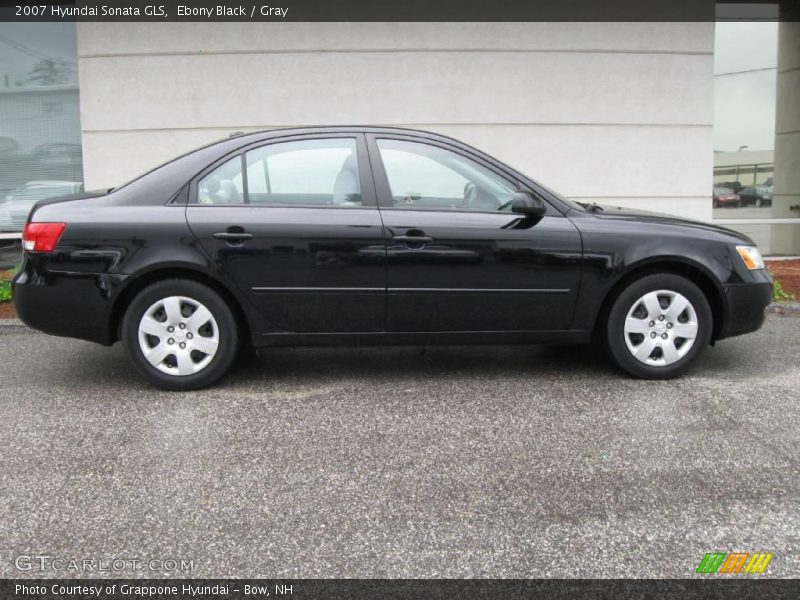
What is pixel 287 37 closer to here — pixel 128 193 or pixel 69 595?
pixel 128 193

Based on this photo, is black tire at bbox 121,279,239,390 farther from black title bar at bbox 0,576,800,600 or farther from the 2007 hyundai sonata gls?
black title bar at bbox 0,576,800,600

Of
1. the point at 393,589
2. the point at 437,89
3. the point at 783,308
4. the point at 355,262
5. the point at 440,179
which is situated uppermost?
the point at 437,89

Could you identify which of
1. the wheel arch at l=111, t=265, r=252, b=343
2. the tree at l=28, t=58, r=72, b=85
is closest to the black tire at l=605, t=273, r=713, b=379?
the wheel arch at l=111, t=265, r=252, b=343

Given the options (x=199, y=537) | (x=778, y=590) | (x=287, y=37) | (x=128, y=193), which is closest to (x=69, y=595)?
(x=199, y=537)

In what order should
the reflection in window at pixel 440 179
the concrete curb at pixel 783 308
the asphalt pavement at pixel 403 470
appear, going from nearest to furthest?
the asphalt pavement at pixel 403 470 → the reflection in window at pixel 440 179 → the concrete curb at pixel 783 308

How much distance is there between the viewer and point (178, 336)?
4.57 m

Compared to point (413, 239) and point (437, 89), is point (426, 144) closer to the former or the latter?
point (413, 239)

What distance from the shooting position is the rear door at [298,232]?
4.51m

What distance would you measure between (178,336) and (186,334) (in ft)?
0.16

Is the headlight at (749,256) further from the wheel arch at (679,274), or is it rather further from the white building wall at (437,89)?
the white building wall at (437,89)

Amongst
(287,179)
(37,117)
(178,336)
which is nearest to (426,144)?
(287,179)

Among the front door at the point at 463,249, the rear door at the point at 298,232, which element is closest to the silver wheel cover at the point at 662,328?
the front door at the point at 463,249

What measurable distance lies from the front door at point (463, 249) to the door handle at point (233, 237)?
818 millimetres

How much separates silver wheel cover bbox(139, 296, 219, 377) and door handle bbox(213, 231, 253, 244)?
0.41 metres
